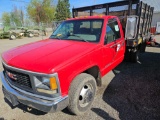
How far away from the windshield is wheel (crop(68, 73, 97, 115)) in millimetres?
1038

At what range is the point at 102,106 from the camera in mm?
3174

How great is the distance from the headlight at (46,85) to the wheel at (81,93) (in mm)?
396

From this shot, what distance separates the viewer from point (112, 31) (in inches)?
152

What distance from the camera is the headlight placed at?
7.30ft

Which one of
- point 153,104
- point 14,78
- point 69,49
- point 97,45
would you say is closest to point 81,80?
point 69,49

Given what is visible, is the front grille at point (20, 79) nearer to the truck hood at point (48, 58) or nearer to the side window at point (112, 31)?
the truck hood at point (48, 58)

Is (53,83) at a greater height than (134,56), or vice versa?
(53,83)

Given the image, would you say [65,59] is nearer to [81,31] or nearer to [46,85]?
[46,85]

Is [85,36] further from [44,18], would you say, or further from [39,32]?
[44,18]

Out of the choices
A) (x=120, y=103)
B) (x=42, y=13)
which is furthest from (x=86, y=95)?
(x=42, y=13)

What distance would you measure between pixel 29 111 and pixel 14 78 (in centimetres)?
92

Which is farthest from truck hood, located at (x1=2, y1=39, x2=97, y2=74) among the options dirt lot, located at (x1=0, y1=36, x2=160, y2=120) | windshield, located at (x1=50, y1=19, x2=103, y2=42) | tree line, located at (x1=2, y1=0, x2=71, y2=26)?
tree line, located at (x1=2, y1=0, x2=71, y2=26)

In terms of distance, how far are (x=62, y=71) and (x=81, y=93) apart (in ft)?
2.62

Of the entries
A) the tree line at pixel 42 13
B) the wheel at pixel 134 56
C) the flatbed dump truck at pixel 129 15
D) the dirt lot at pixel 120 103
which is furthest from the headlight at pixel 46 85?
the tree line at pixel 42 13
